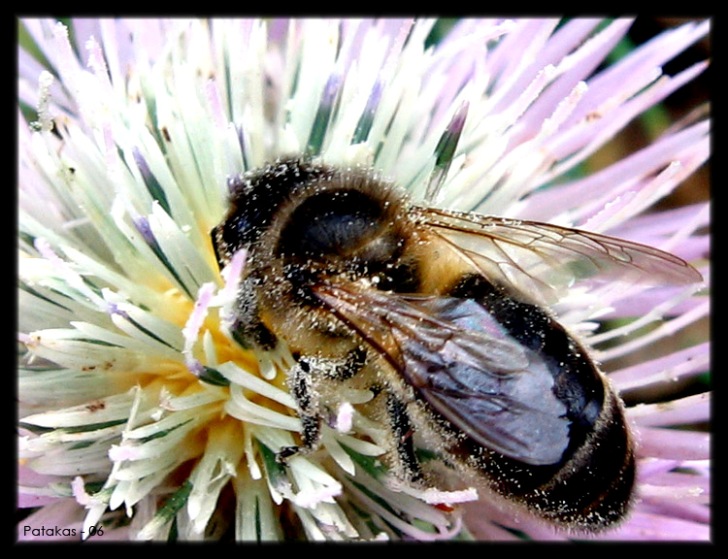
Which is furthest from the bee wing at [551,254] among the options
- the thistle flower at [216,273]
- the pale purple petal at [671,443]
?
the pale purple petal at [671,443]

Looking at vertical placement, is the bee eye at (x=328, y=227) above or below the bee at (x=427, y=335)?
above

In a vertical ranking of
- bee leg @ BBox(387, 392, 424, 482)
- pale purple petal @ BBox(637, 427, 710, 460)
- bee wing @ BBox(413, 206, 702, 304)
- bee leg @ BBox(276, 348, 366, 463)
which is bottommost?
pale purple petal @ BBox(637, 427, 710, 460)

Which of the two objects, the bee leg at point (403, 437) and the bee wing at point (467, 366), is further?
the bee leg at point (403, 437)

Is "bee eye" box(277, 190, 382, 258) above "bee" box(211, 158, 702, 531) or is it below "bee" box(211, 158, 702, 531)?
above

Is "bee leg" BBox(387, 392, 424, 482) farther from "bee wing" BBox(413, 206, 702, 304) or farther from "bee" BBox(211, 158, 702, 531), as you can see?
"bee wing" BBox(413, 206, 702, 304)

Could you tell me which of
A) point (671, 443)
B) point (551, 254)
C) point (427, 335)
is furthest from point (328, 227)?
point (671, 443)

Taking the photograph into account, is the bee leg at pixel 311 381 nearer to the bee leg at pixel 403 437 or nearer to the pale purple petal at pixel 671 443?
the bee leg at pixel 403 437

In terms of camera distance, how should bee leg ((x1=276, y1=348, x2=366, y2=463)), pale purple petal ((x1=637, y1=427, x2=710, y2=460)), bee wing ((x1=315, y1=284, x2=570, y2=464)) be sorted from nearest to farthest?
bee wing ((x1=315, y1=284, x2=570, y2=464)), bee leg ((x1=276, y1=348, x2=366, y2=463)), pale purple petal ((x1=637, y1=427, x2=710, y2=460))

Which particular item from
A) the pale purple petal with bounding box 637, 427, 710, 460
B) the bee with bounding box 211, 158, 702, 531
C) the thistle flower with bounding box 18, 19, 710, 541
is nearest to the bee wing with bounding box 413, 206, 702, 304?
the bee with bounding box 211, 158, 702, 531
